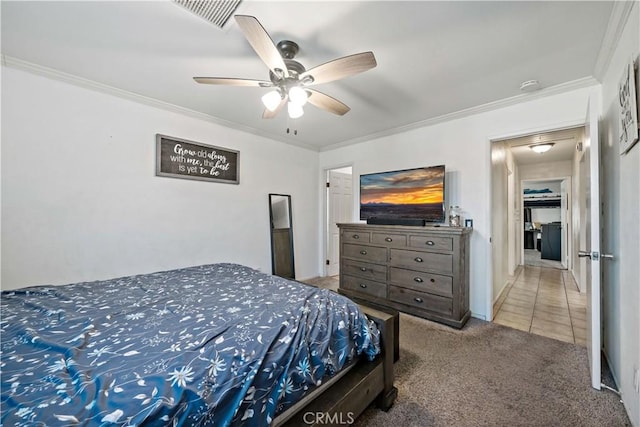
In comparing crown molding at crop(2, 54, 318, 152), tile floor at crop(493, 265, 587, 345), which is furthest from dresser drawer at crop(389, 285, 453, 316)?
crown molding at crop(2, 54, 318, 152)

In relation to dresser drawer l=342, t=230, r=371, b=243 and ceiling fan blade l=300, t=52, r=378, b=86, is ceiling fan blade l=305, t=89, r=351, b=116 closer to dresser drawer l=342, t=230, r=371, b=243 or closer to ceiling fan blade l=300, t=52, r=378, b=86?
ceiling fan blade l=300, t=52, r=378, b=86

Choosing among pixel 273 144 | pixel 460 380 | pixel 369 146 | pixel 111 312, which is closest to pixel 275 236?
pixel 273 144

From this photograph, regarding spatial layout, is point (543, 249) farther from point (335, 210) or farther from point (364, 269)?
point (364, 269)

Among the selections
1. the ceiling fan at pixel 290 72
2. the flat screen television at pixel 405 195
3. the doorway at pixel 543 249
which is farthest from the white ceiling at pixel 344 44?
the doorway at pixel 543 249

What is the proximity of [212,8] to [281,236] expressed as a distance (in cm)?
295

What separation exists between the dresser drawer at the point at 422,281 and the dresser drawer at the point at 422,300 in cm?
5

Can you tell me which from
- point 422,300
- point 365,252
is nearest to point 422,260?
point 422,300

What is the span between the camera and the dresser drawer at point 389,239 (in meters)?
3.00

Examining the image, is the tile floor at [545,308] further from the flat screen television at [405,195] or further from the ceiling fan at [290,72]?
the ceiling fan at [290,72]

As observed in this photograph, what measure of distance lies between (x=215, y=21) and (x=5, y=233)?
2.39m

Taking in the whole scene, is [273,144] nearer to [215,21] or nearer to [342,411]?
[215,21]

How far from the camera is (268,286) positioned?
187 cm

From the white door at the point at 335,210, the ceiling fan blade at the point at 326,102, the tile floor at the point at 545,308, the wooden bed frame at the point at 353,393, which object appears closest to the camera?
the wooden bed frame at the point at 353,393

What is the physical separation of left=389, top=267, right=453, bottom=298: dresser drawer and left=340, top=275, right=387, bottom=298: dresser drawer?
0.61 feet
